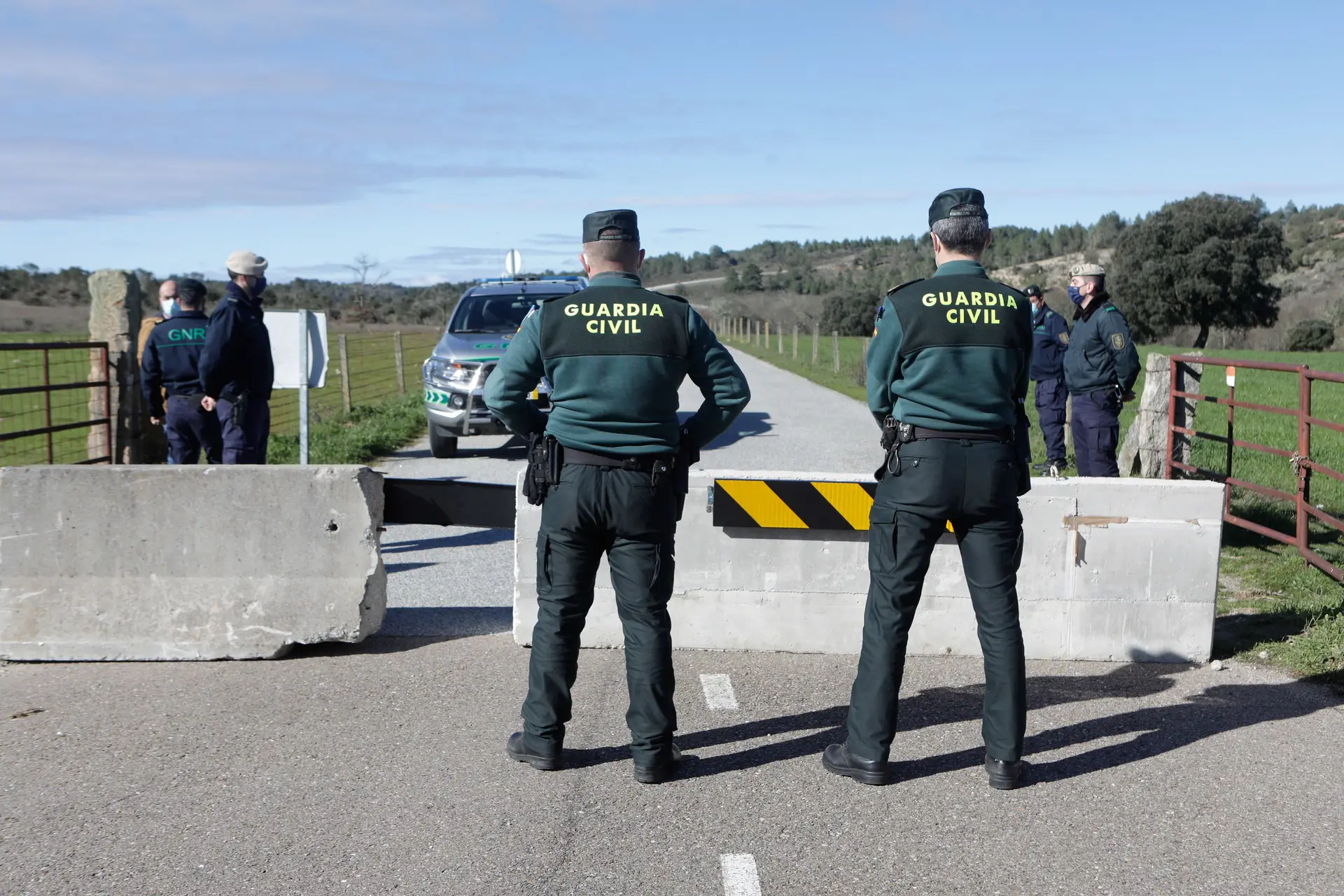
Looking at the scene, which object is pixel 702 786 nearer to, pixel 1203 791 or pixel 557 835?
pixel 557 835

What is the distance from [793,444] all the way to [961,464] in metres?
11.1

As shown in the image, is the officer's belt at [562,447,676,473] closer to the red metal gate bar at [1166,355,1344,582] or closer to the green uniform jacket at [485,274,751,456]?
the green uniform jacket at [485,274,751,456]

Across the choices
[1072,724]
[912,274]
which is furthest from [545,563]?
[912,274]

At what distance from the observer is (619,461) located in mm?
4363

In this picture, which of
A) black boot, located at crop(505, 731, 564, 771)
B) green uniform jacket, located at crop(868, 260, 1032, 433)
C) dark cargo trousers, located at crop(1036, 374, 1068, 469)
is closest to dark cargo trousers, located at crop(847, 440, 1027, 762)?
green uniform jacket, located at crop(868, 260, 1032, 433)

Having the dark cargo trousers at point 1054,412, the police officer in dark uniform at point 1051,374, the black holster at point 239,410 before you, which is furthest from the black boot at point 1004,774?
the dark cargo trousers at point 1054,412

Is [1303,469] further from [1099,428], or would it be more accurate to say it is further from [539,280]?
[539,280]

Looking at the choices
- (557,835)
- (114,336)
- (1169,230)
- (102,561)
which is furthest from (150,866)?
(1169,230)

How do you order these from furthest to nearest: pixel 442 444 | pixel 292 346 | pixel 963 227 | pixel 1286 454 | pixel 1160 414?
pixel 442 444
pixel 1160 414
pixel 292 346
pixel 1286 454
pixel 963 227

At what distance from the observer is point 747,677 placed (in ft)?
18.6

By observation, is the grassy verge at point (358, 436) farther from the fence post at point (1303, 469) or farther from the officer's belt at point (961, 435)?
the officer's belt at point (961, 435)

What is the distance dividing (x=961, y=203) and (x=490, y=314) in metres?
11.3

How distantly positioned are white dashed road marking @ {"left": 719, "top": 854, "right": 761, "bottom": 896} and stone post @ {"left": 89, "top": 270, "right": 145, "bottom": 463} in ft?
29.7

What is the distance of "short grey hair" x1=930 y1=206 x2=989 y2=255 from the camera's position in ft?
14.4
